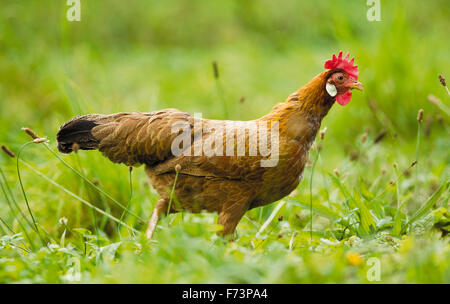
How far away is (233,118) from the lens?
6277mm

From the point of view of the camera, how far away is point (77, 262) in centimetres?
250

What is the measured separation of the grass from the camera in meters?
2.38

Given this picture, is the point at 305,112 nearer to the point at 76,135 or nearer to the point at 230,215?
the point at 230,215

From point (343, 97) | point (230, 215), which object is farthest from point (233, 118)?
point (230, 215)

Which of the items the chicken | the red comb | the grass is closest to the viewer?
the grass

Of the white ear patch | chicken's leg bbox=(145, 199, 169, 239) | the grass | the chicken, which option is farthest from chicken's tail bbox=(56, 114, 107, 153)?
the white ear patch

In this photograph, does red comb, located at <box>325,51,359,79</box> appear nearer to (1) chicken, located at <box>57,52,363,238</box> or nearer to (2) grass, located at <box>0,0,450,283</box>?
(1) chicken, located at <box>57,52,363,238</box>

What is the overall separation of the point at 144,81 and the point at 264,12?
3372 millimetres

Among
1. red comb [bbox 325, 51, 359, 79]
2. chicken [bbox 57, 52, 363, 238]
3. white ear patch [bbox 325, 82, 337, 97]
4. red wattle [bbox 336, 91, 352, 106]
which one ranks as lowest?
chicken [bbox 57, 52, 363, 238]

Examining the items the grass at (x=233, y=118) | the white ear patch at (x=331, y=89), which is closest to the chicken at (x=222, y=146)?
the white ear patch at (x=331, y=89)

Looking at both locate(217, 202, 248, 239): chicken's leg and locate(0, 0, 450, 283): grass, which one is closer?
locate(0, 0, 450, 283): grass

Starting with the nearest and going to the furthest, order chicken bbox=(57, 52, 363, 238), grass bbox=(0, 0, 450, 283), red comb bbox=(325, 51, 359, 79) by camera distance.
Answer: grass bbox=(0, 0, 450, 283), chicken bbox=(57, 52, 363, 238), red comb bbox=(325, 51, 359, 79)
